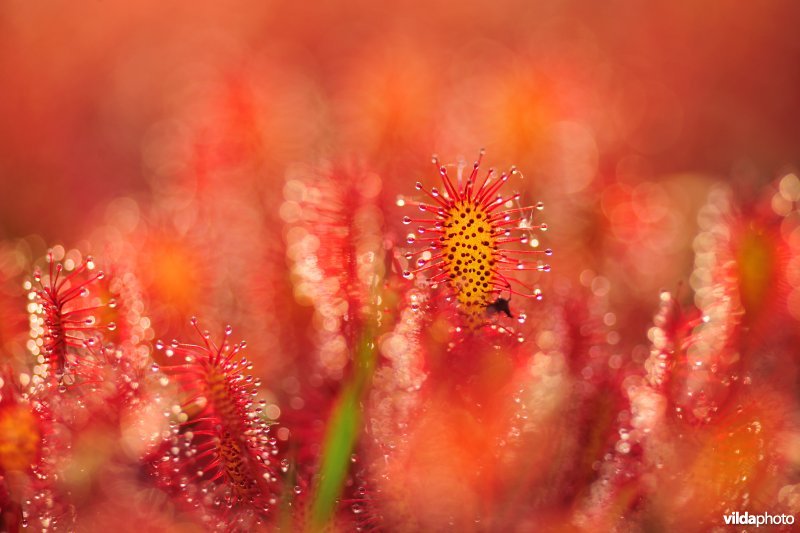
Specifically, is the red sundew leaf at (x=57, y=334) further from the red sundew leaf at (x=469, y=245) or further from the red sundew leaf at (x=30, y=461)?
the red sundew leaf at (x=469, y=245)

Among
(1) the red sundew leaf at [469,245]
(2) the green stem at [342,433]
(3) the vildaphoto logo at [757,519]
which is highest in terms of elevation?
(1) the red sundew leaf at [469,245]

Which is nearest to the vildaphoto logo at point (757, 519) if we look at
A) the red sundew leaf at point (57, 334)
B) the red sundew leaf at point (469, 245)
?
the red sundew leaf at point (469, 245)

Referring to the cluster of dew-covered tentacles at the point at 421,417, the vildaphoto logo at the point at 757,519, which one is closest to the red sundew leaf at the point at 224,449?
the cluster of dew-covered tentacles at the point at 421,417

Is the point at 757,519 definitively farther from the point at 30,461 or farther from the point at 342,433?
the point at 30,461

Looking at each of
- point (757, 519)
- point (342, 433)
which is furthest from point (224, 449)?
point (757, 519)

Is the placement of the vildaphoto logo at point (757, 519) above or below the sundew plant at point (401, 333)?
below

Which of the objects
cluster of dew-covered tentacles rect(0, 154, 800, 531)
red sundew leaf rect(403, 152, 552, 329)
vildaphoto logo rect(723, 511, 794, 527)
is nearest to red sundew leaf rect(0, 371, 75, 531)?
cluster of dew-covered tentacles rect(0, 154, 800, 531)

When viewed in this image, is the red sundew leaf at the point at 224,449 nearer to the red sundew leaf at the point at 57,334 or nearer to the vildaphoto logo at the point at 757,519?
the red sundew leaf at the point at 57,334
